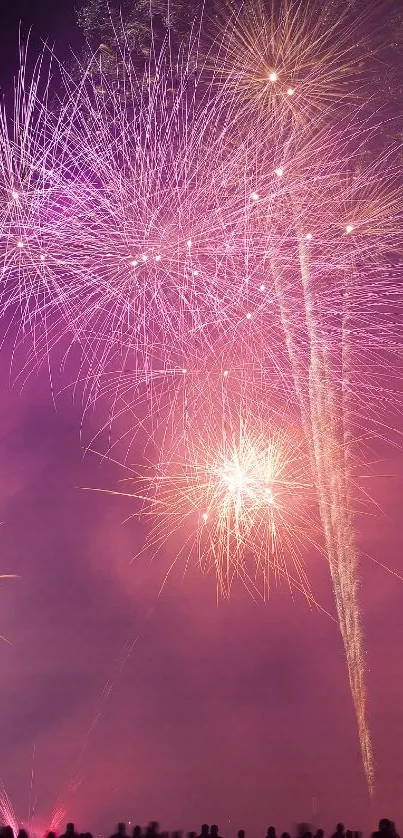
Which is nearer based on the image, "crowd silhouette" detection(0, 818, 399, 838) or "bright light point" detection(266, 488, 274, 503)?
"crowd silhouette" detection(0, 818, 399, 838)

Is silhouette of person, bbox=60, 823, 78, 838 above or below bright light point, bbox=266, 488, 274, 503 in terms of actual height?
below

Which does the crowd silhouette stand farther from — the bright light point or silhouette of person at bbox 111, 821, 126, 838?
the bright light point

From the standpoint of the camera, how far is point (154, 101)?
11.6 meters

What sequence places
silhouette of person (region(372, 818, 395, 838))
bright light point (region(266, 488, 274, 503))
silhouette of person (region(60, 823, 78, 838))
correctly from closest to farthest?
silhouette of person (region(372, 818, 395, 838)), silhouette of person (region(60, 823, 78, 838)), bright light point (region(266, 488, 274, 503))


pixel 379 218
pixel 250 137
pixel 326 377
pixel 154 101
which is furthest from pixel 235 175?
pixel 326 377

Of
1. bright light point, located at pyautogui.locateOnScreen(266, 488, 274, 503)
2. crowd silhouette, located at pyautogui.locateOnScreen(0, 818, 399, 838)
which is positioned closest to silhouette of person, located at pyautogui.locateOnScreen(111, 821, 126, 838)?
crowd silhouette, located at pyautogui.locateOnScreen(0, 818, 399, 838)

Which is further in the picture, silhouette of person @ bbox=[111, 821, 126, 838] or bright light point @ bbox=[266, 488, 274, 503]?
bright light point @ bbox=[266, 488, 274, 503]

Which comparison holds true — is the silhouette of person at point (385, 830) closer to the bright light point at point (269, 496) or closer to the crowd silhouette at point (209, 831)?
the crowd silhouette at point (209, 831)

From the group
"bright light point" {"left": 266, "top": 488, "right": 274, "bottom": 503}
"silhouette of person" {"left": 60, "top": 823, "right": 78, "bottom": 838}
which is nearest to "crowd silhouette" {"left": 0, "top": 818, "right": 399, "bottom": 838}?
"silhouette of person" {"left": 60, "top": 823, "right": 78, "bottom": 838}

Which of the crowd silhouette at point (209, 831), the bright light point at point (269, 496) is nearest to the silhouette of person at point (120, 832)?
the crowd silhouette at point (209, 831)

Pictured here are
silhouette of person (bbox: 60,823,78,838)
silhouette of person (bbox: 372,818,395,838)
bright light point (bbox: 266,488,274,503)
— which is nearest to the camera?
silhouette of person (bbox: 372,818,395,838)

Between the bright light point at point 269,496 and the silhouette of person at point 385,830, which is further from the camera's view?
the bright light point at point 269,496

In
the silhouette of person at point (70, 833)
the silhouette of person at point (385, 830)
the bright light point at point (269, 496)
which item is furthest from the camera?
the bright light point at point (269, 496)

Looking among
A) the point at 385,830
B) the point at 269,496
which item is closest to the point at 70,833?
the point at 385,830
